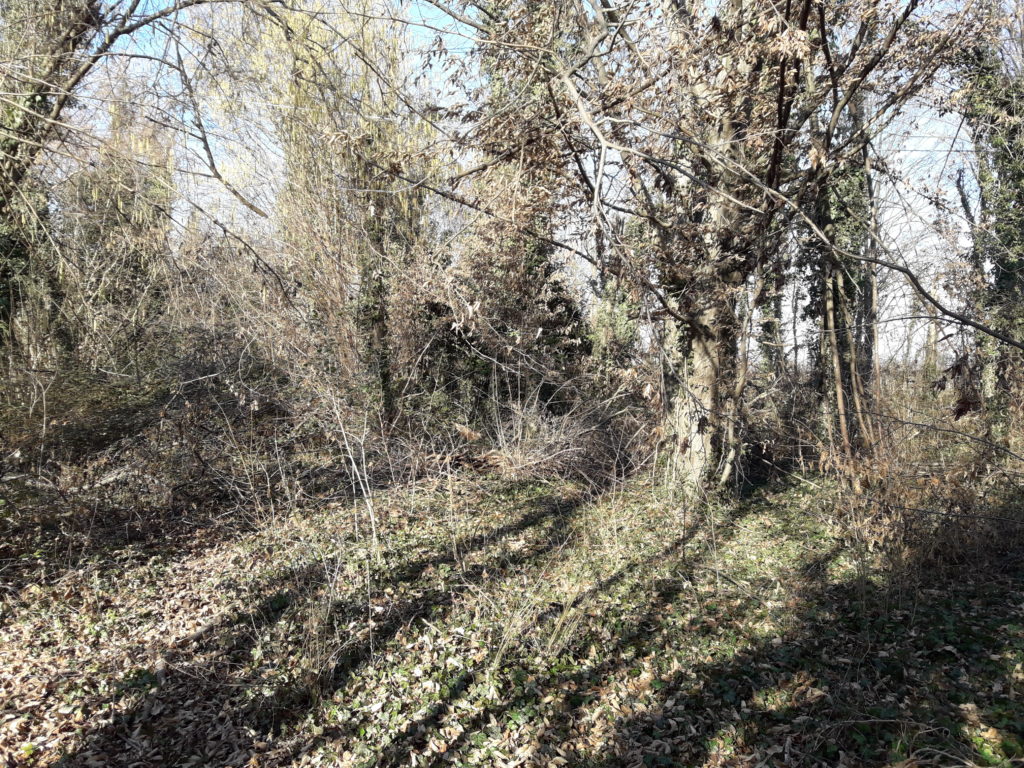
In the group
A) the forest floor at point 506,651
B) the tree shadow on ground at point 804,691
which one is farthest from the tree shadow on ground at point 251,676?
the tree shadow on ground at point 804,691

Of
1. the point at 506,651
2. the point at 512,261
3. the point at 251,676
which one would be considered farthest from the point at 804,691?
the point at 512,261

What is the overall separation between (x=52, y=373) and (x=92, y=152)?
293 centimetres

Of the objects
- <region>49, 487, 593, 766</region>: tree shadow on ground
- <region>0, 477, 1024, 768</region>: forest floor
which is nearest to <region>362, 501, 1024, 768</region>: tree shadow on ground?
<region>0, 477, 1024, 768</region>: forest floor

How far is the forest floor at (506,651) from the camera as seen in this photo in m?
3.80

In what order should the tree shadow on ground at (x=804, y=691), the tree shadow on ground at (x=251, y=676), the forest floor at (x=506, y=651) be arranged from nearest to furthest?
1. the tree shadow on ground at (x=804, y=691)
2. the forest floor at (x=506, y=651)
3. the tree shadow on ground at (x=251, y=676)

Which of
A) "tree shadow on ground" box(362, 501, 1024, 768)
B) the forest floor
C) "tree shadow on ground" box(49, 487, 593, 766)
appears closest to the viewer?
"tree shadow on ground" box(362, 501, 1024, 768)

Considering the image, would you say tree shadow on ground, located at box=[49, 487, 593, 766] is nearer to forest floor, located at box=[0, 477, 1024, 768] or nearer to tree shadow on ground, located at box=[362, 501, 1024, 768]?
forest floor, located at box=[0, 477, 1024, 768]

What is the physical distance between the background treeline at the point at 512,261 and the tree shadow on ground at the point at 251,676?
1.50 meters

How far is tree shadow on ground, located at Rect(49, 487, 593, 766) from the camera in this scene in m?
3.98

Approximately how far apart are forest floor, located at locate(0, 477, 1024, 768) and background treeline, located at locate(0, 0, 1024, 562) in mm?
774

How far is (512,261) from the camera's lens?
32.1 ft

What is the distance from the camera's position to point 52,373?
654 centimetres

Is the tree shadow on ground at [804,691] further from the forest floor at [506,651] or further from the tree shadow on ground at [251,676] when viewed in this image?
the tree shadow on ground at [251,676]

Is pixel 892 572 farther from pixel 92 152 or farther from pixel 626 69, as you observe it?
pixel 92 152
